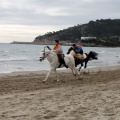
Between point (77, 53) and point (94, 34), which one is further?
point (94, 34)

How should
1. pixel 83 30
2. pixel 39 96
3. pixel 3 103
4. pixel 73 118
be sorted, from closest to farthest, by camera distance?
pixel 73 118 → pixel 3 103 → pixel 39 96 → pixel 83 30

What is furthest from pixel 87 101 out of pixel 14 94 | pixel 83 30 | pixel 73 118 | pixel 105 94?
pixel 83 30

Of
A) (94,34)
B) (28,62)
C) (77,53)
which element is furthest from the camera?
A: (94,34)

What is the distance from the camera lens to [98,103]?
9.49 meters

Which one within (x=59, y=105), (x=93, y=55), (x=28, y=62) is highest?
(x=93, y=55)

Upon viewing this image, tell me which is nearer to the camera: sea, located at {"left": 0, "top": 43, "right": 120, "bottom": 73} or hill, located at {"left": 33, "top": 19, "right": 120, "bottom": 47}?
sea, located at {"left": 0, "top": 43, "right": 120, "bottom": 73}

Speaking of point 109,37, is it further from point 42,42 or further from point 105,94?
point 105,94

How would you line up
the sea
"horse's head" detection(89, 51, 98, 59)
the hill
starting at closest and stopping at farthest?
1. "horse's head" detection(89, 51, 98, 59)
2. the sea
3. the hill

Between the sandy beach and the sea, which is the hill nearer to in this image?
the sea

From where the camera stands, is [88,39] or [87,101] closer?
[87,101]

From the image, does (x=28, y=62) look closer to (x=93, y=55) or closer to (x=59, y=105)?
(x=93, y=55)

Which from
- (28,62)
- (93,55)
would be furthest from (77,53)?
(28,62)

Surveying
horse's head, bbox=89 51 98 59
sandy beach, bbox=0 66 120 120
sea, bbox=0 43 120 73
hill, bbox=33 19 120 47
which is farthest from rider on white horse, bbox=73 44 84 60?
hill, bbox=33 19 120 47

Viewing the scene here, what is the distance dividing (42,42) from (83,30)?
21.7 meters
